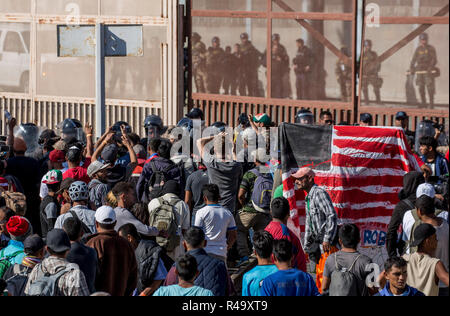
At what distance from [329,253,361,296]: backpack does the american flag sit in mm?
2501

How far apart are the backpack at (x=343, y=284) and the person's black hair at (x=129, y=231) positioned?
2072 mm

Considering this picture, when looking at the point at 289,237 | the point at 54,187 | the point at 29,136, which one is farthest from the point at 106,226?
the point at 29,136

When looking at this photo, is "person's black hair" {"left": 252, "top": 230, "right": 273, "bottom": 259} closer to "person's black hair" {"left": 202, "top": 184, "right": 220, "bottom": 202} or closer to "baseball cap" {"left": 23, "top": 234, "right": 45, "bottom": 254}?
"person's black hair" {"left": 202, "top": 184, "right": 220, "bottom": 202}

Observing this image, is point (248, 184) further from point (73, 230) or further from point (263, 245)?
point (73, 230)

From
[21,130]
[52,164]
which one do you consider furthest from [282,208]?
[21,130]

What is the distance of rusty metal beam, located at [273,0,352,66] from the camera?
17.5 m

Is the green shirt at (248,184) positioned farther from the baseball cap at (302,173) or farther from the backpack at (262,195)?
the baseball cap at (302,173)

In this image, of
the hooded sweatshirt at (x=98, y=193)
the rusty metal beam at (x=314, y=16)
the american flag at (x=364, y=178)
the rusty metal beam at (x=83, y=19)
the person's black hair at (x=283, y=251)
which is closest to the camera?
the person's black hair at (x=283, y=251)

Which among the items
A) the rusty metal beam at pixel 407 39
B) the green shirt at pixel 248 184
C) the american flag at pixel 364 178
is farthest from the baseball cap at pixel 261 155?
the rusty metal beam at pixel 407 39

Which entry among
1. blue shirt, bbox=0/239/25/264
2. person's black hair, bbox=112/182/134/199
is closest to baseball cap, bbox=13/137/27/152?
person's black hair, bbox=112/182/134/199

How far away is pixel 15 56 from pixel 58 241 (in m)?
15.3

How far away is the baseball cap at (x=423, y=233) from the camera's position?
7.69m
